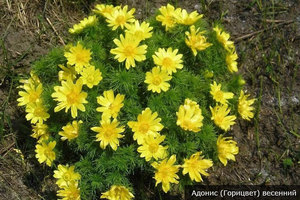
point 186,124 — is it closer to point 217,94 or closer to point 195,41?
point 217,94

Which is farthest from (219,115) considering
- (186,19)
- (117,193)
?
(117,193)

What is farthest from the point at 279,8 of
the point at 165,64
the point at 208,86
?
the point at 165,64

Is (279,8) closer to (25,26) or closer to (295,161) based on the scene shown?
(295,161)

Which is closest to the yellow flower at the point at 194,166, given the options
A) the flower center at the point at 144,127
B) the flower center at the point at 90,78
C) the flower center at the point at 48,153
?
the flower center at the point at 144,127

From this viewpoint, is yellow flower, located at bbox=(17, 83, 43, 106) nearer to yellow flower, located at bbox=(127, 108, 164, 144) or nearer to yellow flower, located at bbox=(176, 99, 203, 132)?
yellow flower, located at bbox=(127, 108, 164, 144)

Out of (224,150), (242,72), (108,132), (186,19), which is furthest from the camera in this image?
(242,72)

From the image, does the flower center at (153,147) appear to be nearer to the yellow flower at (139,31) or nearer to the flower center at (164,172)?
the flower center at (164,172)
